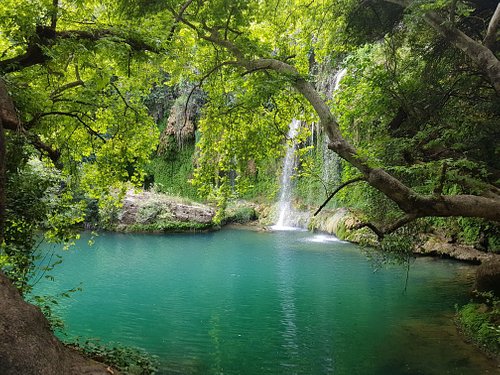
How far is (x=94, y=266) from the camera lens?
1625 cm

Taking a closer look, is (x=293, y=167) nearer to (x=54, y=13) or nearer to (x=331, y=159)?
(x=331, y=159)

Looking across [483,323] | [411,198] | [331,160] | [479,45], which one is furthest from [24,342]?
[331,160]

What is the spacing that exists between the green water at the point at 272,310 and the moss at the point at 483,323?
0.93 ft

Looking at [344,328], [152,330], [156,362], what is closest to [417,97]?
[344,328]

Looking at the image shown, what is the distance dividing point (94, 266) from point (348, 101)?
38.5 feet

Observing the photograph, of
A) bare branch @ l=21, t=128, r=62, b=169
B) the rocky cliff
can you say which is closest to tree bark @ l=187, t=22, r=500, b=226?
bare branch @ l=21, t=128, r=62, b=169

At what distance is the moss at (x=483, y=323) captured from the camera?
7.82 metres

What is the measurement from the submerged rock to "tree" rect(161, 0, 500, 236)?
13.8ft

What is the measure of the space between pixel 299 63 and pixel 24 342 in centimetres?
931

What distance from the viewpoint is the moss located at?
25.7 feet

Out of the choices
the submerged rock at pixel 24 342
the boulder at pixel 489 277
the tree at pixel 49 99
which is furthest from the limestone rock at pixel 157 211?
the submerged rock at pixel 24 342

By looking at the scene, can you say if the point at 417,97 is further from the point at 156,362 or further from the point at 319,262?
the point at 319,262

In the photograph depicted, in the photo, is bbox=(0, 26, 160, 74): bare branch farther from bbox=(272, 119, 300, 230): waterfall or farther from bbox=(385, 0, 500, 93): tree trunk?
bbox=(272, 119, 300, 230): waterfall

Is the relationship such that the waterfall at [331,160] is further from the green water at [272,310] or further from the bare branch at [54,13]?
the bare branch at [54,13]
